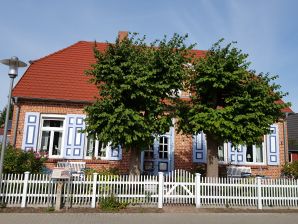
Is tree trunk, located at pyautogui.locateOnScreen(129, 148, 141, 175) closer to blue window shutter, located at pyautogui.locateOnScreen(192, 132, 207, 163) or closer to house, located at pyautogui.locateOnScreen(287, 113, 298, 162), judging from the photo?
blue window shutter, located at pyautogui.locateOnScreen(192, 132, 207, 163)

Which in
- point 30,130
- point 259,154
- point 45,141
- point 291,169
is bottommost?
point 291,169

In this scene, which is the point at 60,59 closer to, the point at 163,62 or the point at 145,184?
the point at 163,62

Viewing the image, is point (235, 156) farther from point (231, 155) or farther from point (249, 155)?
point (249, 155)

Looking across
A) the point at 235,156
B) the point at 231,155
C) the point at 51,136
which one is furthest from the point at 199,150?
the point at 51,136

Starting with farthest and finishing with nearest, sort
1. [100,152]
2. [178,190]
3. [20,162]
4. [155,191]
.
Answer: [100,152] < [20,162] < [178,190] < [155,191]

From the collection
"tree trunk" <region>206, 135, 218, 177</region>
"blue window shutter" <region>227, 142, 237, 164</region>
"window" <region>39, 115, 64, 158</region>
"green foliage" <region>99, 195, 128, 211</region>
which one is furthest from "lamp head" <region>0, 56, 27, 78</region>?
"blue window shutter" <region>227, 142, 237, 164</region>

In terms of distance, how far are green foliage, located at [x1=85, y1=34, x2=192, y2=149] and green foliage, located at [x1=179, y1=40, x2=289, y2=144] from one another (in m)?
0.81

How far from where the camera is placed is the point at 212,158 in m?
11.0

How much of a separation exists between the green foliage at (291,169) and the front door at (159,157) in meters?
5.39

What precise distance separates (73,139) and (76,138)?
0.14 meters

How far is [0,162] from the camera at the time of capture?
27.5 feet

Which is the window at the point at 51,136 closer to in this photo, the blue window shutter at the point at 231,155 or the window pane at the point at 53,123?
the window pane at the point at 53,123

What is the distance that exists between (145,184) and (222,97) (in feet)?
13.8

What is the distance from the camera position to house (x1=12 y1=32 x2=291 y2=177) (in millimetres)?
13883
